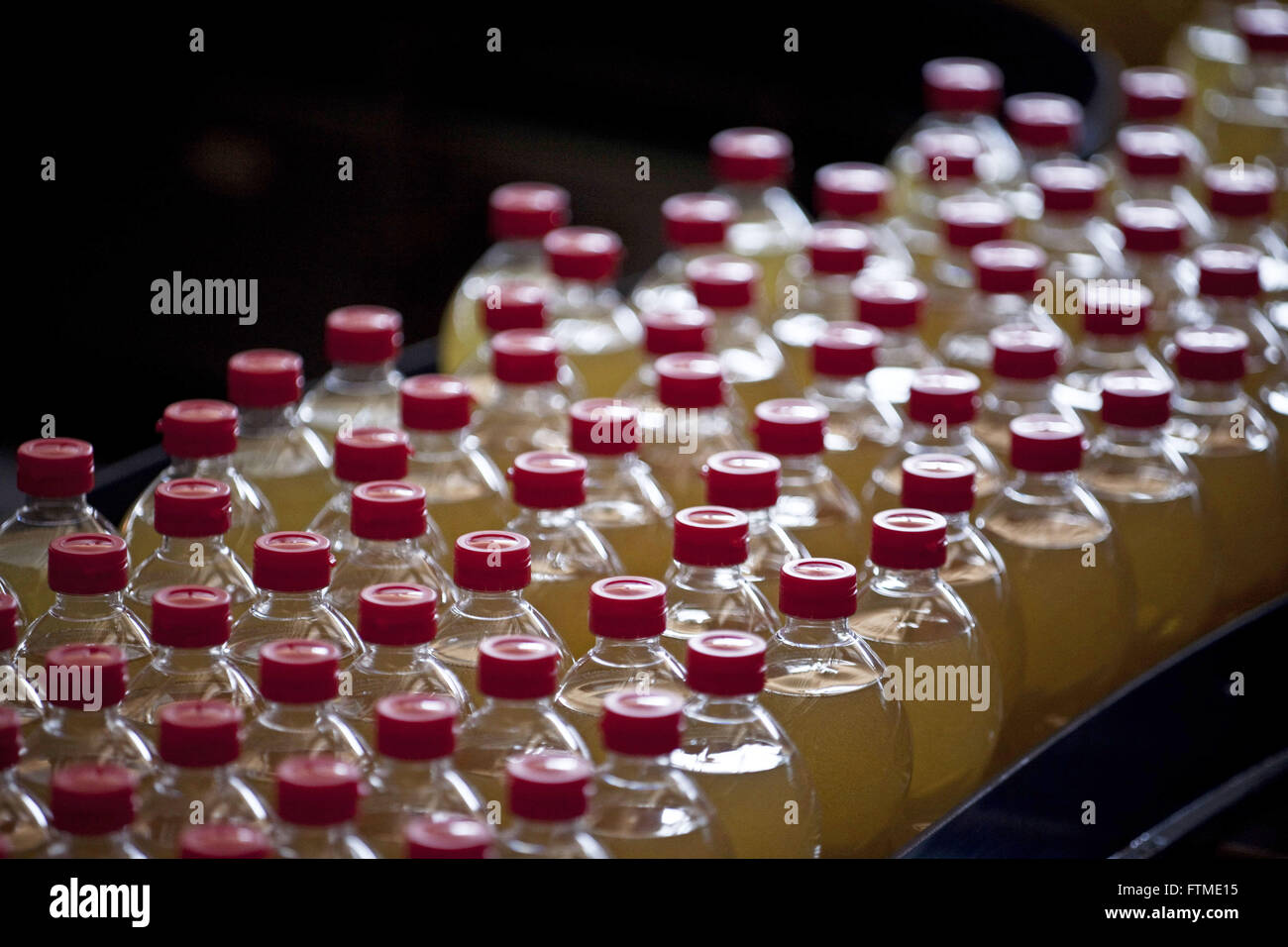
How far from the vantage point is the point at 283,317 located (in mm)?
3281

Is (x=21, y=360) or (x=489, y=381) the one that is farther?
(x=21, y=360)

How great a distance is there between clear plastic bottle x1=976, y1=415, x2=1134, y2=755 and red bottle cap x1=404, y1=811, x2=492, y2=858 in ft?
2.22

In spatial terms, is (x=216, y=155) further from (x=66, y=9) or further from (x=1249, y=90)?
(x=1249, y=90)

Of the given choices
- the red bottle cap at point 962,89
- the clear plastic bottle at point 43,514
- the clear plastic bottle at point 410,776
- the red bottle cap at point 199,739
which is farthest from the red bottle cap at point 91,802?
the red bottle cap at point 962,89

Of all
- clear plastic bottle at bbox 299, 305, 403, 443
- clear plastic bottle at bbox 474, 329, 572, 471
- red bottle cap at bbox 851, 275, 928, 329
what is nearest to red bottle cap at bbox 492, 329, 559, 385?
clear plastic bottle at bbox 474, 329, 572, 471

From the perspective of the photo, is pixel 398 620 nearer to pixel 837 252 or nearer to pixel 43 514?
pixel 43 514

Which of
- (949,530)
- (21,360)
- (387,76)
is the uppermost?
(387,76)

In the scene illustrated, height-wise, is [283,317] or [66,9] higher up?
[66,9]

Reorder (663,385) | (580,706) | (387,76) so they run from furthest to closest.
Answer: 1. (387,76)
2. (663,385)
3. (580,706)

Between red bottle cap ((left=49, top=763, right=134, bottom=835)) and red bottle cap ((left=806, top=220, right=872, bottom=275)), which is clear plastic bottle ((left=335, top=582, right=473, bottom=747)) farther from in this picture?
red bottle cap ((left=806, top=220, right=872, bottom=275))
